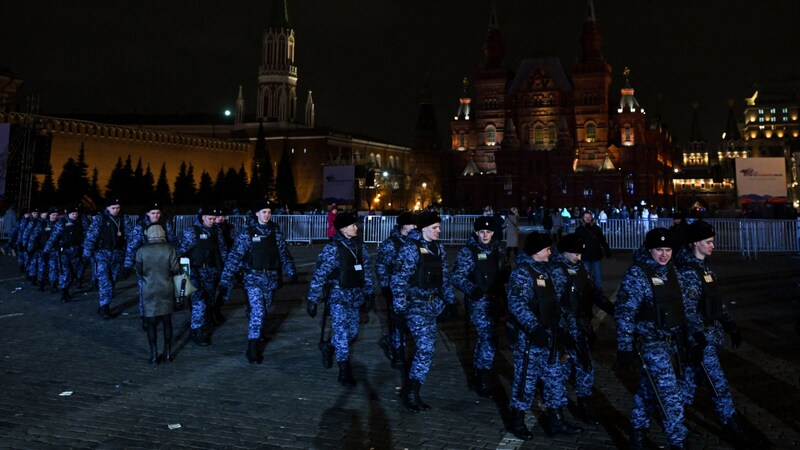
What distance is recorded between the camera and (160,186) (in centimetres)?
6078

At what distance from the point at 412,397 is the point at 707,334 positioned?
9.45ft

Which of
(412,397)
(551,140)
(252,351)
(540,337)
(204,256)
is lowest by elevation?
(412,397)

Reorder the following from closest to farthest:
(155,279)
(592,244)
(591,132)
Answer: (155,279) → (592,244) → (591,132)

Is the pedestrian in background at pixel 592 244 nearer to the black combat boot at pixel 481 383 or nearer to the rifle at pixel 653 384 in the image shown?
the black combat boot at pixel 481 383

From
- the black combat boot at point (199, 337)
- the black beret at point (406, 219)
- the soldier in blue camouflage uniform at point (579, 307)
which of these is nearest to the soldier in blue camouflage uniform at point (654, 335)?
the soldier in blue camouflage uniform at point (579, 307)

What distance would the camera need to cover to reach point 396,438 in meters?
5.27

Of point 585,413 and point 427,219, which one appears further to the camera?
point 427,219

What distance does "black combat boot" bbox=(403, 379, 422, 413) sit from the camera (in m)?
5.96

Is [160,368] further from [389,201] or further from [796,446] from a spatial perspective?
[389,201]

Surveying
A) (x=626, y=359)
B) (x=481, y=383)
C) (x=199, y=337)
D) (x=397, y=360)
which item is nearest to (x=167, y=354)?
(x=199, y=337)

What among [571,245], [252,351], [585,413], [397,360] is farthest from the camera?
[252,351]

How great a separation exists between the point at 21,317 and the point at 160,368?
17.5 feet

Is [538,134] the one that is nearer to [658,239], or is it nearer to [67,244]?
[67,244]

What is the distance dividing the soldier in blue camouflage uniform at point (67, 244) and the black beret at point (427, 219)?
394 inches
